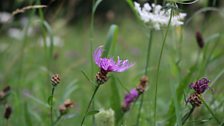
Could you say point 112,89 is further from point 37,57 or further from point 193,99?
point 37,57

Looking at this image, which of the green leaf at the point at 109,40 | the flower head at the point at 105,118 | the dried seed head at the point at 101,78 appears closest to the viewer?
the dried seed head at the point at 101,78

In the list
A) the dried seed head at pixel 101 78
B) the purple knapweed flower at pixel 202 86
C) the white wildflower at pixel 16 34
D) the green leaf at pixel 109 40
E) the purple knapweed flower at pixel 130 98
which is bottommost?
the white wildflower at pixel 16 34

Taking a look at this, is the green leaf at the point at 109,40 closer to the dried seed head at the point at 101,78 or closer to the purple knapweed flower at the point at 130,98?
the purple knapweed flower at the point at 130,98

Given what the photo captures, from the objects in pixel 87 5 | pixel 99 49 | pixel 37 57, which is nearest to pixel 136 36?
pixel 37 57

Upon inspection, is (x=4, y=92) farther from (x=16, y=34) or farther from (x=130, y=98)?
(x=16, y=34)

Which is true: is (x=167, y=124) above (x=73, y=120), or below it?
above

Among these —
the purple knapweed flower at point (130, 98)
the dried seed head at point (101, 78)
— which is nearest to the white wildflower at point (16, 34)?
the purple knapweed flower at point (130, 98)

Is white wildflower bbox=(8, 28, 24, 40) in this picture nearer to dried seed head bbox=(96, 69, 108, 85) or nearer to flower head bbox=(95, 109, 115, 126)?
flower head bbox=(95, 109, 115, 126)

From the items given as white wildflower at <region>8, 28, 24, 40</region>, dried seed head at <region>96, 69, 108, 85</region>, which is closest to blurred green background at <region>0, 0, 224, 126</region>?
white wildflower at <region>8, 28, 24, 40</region>

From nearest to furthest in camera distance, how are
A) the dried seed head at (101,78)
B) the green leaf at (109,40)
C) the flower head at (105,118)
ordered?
the dried seed head at (101,78)
the flower head at (105,118)
the green leaf at (109,40)

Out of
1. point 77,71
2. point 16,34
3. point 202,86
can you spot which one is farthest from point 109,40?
point 16,34

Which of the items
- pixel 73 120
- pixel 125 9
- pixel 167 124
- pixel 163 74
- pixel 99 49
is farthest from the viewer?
pixel 125 9
